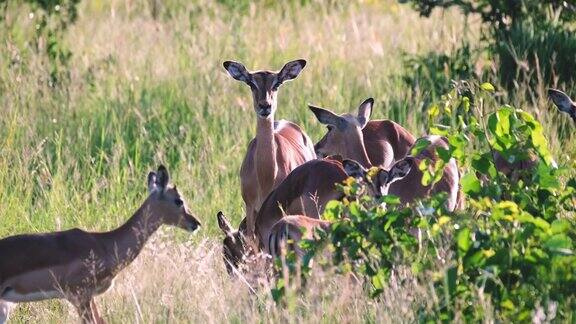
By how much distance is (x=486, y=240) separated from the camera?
583 cm

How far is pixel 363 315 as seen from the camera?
20.9 ft

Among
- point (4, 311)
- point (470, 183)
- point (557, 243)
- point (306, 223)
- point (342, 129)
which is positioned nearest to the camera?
point (557, 243)

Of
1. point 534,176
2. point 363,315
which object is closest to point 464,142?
point 534,176

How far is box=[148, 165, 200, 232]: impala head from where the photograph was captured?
25.6 feet

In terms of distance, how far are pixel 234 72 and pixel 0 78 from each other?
2.73m

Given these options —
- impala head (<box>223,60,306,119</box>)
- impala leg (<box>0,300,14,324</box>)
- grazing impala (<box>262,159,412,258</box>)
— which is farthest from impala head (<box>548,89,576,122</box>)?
impala leg (<box>0,300,14,324</box>)

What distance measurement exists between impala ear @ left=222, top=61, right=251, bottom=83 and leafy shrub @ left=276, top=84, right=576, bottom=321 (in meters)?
3.18

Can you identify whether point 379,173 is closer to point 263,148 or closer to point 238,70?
point 263,148

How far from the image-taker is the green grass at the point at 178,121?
23.7 feet

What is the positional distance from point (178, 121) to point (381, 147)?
5.87 ft

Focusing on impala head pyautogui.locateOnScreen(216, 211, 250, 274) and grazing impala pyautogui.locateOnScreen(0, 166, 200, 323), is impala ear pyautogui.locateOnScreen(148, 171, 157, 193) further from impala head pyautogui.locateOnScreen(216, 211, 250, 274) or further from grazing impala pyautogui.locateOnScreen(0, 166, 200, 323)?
impala head pyautogui.locateOnScreen(216, 211, 250, 274)

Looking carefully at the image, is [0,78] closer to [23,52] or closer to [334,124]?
[23,52]

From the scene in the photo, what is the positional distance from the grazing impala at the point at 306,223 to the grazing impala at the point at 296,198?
0.45m

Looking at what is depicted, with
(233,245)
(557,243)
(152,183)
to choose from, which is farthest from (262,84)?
(557,243)
